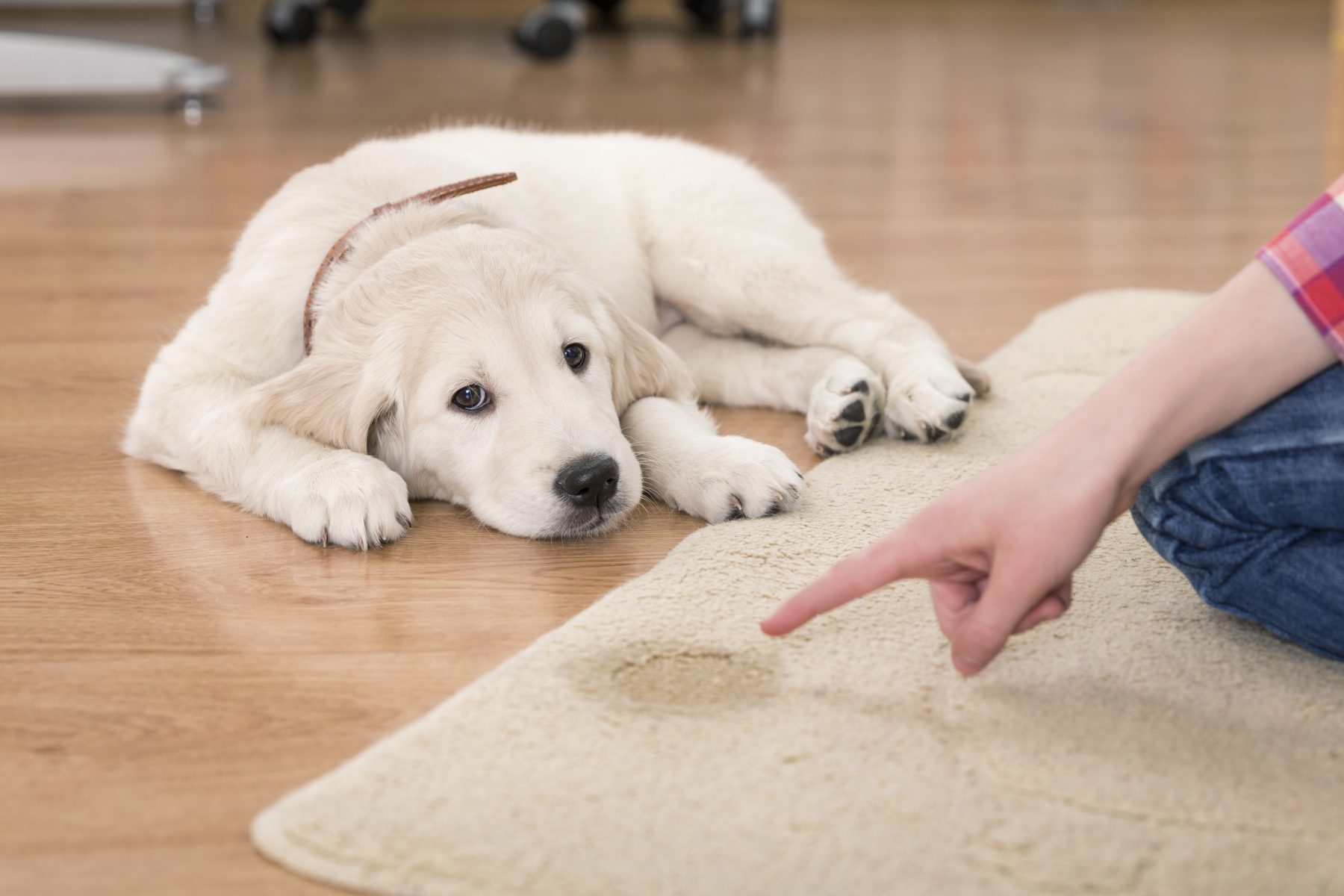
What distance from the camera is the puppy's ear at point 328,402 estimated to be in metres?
1.62

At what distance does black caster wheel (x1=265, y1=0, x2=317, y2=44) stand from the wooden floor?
15 cm

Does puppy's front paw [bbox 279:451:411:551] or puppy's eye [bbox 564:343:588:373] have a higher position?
puppy's eye [bbox 564:343:588:373]

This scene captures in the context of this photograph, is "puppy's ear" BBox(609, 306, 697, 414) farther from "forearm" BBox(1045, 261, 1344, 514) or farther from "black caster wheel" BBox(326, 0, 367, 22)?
"black caster wheel" BBox(326, 0, 367, 22)

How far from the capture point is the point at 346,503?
5.23ft

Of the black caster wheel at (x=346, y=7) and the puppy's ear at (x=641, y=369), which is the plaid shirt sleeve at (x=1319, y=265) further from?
the black caster wheel at (x=346, y=7)

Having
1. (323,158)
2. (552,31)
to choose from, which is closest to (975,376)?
(323,158)

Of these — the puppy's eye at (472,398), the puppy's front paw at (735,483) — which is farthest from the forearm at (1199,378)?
the puppy's eye at (472,398)

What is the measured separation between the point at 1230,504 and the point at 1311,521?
2.5 inches

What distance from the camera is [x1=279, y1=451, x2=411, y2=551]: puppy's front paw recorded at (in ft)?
5.23

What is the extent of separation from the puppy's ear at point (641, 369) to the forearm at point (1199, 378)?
31.4 inches

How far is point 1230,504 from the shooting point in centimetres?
120

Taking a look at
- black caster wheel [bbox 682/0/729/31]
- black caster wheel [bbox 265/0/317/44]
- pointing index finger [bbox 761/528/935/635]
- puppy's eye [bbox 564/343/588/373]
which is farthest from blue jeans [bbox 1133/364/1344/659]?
black caster wheel [bbox 682/0/729/31]

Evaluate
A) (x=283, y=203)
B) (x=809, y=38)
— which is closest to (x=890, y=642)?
(x=283, y=203)

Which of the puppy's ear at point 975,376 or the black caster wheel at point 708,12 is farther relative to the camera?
the black caster wheel at point 708,12
